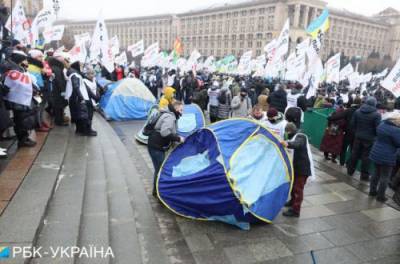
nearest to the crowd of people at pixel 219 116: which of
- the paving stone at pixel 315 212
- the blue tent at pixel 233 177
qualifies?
the paving stone at pixel 315 212

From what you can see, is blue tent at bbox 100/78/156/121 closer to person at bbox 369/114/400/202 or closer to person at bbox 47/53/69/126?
person at bbox 47/53/69/126

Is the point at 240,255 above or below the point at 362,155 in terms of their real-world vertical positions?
below

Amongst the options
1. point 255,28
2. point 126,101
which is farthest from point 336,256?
point 255,28

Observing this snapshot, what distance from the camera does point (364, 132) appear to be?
22.3 ft

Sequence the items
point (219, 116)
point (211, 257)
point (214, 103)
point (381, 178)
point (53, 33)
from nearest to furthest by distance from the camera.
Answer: point (211, 257) < point (381, 178) < point (219, 116) < point (214, 103) < point (53, 33)

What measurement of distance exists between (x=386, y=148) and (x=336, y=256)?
97.8 inches

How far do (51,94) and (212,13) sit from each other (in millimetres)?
101903

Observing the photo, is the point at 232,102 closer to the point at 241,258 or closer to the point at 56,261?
the point at 241,258

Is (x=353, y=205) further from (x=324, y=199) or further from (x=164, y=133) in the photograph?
(x=164, y=133)

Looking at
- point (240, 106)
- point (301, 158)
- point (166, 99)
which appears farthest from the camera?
point (240, 106)

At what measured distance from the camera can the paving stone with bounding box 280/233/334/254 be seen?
4250 mm

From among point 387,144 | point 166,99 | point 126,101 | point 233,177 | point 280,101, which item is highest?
point 166,99

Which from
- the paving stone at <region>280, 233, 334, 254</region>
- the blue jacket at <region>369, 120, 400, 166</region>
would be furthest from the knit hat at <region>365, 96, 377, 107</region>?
the paving stone at <region>280, 233, 334, 254</region>

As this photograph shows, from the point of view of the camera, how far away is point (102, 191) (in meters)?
4.91
